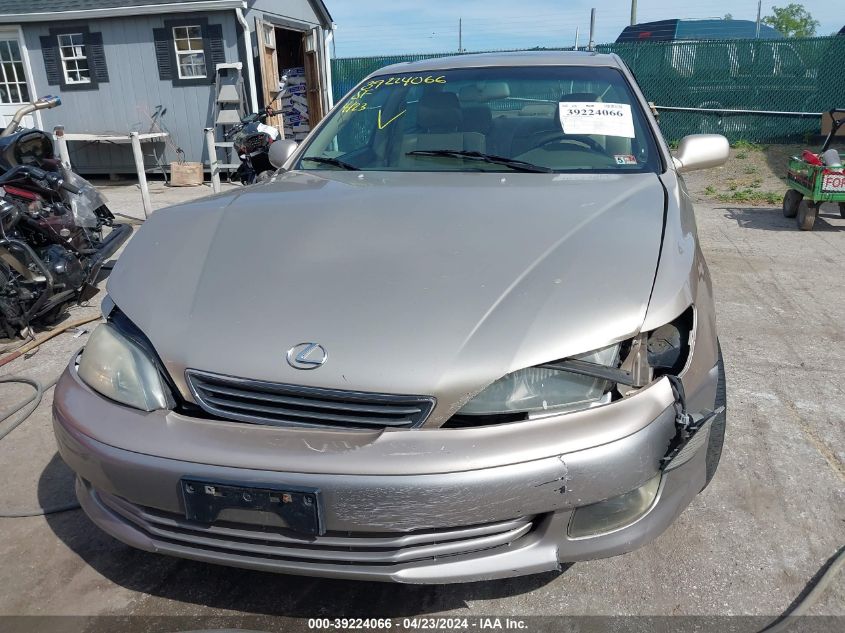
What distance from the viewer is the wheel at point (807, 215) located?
708 cm

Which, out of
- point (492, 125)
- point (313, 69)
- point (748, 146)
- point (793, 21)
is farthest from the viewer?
point (793, 21)

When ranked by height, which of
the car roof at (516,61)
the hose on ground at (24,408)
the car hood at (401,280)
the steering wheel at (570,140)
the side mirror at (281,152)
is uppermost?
the car roof at (516,61)

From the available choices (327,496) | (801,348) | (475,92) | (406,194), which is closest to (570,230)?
(406,194)

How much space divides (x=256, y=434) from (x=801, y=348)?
11.4 feet

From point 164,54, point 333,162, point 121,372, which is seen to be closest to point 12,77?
point 164,54

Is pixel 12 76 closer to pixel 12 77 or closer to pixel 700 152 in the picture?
pixel 12 77

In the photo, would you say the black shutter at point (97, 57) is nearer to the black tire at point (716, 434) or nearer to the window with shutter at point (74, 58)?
the window with shutter at point (74, 58)

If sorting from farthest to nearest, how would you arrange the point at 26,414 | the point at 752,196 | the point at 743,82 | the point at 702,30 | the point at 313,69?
1. the point at 702,30
2. the point at 313,69
3. the point at 743,82
4. the point at 752,196
5. the point at 26,414

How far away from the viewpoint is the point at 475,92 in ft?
10.5

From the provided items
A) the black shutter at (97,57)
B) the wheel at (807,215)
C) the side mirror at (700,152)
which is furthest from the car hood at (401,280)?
the black shutter at (97,57)

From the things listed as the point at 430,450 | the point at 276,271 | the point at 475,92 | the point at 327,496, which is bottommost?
the point at 327,496

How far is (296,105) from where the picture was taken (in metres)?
14.1

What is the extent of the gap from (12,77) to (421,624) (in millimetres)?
13977

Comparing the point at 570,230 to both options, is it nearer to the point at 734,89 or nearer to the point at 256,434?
the point at 256,434
